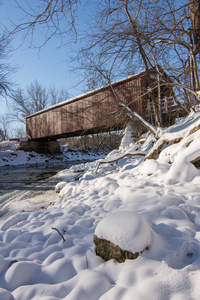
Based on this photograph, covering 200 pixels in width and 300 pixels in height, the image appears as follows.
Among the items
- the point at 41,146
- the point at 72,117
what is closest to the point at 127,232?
the point at 72,117

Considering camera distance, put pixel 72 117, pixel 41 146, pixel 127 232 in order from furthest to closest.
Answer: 1. pixel 41 146
2. pixel 72 117
3. pixel 127 232

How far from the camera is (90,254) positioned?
5.05ft

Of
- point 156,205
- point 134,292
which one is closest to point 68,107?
point 156,205

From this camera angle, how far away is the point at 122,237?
52.7 inches

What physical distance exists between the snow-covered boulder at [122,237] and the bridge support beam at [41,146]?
67.0 feet

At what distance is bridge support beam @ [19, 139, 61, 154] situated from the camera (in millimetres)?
20078

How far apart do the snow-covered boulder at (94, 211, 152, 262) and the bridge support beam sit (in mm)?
20426

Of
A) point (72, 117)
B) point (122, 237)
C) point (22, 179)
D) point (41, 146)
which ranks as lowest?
point (22, 179)

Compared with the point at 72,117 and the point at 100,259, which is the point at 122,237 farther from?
the point at 72,117

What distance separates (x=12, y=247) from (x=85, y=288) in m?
1.08

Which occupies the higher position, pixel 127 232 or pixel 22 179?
pixel 127 232

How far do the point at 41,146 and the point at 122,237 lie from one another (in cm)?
2153

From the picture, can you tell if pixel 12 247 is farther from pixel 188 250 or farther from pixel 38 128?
pixel 38 128

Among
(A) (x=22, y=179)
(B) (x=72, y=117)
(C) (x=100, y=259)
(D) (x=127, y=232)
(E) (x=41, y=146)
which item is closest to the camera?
(D) (x=127, y=232)
